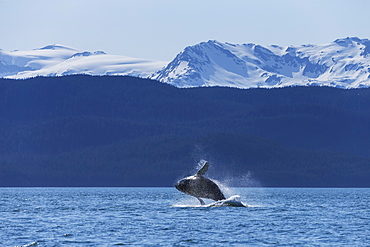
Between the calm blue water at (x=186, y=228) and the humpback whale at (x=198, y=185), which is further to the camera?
the humpback whale at (x=198, y=185)

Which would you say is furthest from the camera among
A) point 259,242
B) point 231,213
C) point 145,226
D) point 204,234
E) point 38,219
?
point 231,213

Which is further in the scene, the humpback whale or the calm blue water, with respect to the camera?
the humpback whale

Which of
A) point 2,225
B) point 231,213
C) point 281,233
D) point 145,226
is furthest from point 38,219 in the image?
point 281,233

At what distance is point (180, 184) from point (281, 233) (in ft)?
48.1

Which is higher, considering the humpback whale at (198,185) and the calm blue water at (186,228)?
the humpback whale at (198,185)

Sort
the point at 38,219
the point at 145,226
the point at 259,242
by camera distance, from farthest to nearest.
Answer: the point at 38,219, the point at 145,226, the point at 259,242

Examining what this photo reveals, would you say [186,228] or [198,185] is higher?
[198,185]

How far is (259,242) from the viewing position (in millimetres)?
50438

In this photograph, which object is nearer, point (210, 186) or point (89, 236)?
point (89, 236)

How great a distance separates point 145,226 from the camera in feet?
199

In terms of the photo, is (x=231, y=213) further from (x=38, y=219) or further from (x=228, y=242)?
(x=228, y=242)

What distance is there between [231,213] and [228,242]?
2114cm

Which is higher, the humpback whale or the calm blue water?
the humpback whale

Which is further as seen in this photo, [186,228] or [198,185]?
[198,185]
